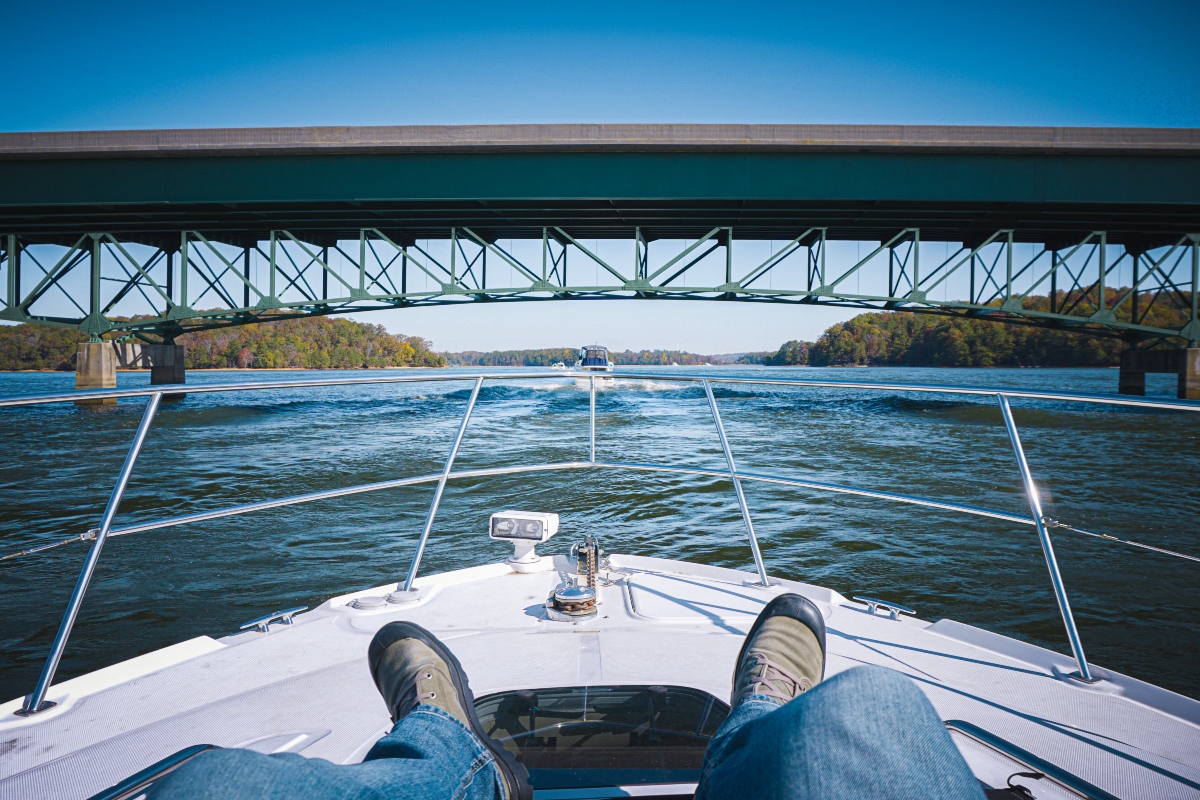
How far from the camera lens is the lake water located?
13.4ft

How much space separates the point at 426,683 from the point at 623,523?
515 cm

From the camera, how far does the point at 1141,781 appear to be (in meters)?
1.14

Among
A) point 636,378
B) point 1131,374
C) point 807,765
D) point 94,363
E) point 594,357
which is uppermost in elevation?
point 594,357

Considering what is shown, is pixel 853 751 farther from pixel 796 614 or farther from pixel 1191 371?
pixel 1191 371

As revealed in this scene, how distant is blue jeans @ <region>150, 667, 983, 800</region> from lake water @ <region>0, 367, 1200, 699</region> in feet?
12.1

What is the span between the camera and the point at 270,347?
149 ft

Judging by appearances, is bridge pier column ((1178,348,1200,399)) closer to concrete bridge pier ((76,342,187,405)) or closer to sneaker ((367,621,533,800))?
sneaker ((367,621,533,800))

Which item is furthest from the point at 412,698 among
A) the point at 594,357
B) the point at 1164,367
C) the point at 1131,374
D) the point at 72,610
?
the point at 594,357

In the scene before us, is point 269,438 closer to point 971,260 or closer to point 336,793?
point 336,793

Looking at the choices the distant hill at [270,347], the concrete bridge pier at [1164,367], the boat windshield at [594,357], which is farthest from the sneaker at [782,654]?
the distant hill at [270,347]

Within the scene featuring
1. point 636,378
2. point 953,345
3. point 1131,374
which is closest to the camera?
point 636,378

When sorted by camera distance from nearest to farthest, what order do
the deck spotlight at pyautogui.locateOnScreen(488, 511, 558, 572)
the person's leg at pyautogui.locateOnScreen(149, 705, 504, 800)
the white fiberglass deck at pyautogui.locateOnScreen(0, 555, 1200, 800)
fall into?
the person's leg at pyautogui.locateOnScreen(149, 705, 504, 800) → the white fiberglass deck at pyautogui.locateOnScreen(0, 555, 1200, 800) → the deck spotlight at pyautogui.locateOnScreen(488, 511, 558, 572)

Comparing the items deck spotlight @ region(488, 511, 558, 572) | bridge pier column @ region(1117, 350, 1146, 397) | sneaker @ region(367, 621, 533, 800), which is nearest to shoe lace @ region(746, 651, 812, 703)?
sneaker @ region(367, 621, 533, 800)

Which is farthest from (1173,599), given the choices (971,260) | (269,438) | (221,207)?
(221,207)
